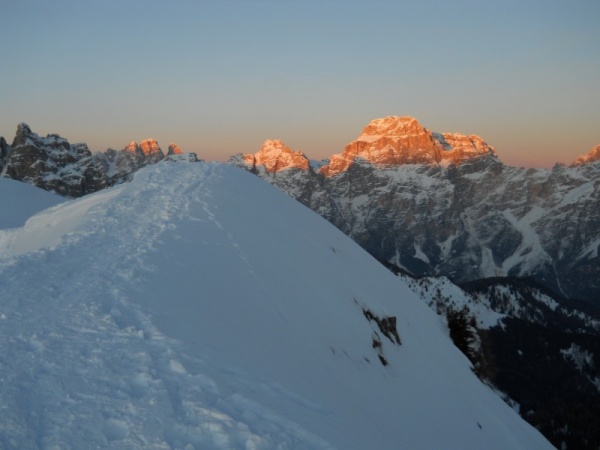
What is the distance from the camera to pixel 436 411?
72.7 feet

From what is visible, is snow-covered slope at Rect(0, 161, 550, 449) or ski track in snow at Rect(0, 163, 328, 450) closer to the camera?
ski track in snow at Rect(0, 163, 328, 450)

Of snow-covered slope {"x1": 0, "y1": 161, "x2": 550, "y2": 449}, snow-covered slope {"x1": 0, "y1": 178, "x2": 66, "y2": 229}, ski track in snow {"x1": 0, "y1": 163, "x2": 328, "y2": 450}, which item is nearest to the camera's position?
ski track in snow {"x1": 0, "y1": 163, "x2": 328, "y2": 450}

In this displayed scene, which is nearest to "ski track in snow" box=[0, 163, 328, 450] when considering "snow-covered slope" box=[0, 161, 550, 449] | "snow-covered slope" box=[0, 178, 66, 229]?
"snow-covered slope" box=[0, 161, 550, 449]

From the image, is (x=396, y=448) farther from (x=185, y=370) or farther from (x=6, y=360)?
(x=6, y=360)

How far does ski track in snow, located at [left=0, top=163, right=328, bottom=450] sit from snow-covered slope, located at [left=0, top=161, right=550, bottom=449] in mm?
34

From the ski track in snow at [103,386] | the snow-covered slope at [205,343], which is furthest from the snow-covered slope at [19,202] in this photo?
the ski track in snow at [103,386]

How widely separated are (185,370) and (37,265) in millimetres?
8202

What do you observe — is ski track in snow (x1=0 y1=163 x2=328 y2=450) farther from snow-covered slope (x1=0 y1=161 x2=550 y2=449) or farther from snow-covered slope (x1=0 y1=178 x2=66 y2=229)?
snow-covered slope (x1=0 y1=178 x2=66 y2=229)

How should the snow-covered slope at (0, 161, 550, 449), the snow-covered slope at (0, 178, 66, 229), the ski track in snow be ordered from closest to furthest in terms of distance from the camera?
the ski track in snow
the snow-covered slope at (0, 161, 550, 449)
the snow-covered slope at (0, 178, 66, 229)

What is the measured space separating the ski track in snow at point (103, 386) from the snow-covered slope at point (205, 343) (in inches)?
1.3

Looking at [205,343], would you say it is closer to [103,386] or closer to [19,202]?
[103,386]

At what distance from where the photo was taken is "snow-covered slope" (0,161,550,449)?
351 inches

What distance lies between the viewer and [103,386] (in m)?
9.40

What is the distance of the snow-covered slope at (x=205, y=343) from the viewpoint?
29.2 feet
